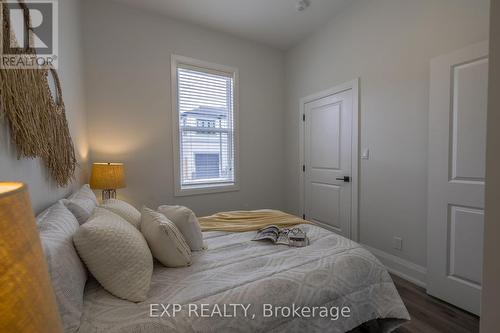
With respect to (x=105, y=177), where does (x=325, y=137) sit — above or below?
above

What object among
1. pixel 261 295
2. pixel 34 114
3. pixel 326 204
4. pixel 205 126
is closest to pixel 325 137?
pixel 326 204

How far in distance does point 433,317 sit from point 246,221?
5.10ft

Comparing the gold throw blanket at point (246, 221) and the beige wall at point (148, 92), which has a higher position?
the beige wall at point (148, 92)

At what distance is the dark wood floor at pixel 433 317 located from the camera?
1599 mm

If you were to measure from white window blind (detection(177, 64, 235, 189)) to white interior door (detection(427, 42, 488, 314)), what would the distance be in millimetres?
2368

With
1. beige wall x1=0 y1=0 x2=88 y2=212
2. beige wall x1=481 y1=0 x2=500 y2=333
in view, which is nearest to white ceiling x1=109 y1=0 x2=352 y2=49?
beige wall x1=0 y1=0 x2=88 y2=212

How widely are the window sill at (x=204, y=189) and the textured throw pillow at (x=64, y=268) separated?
1.98 m

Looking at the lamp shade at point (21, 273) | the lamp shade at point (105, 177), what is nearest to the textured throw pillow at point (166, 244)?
the lamp shade at point (21, 273)

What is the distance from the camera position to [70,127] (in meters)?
1.86

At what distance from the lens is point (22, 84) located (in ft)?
3.28

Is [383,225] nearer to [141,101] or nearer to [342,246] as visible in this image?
[342,246]

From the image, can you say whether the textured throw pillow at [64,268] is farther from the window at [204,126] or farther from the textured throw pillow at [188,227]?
the window at [204,126]

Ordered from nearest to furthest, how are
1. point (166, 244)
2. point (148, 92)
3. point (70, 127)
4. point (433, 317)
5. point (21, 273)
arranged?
1. point (21, 273)
2. point (166, 244)
3. point (433, 317)
4. point (70, 127)
5. point (148, 92)

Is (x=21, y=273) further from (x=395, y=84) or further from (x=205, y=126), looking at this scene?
(x=205, y=126)
